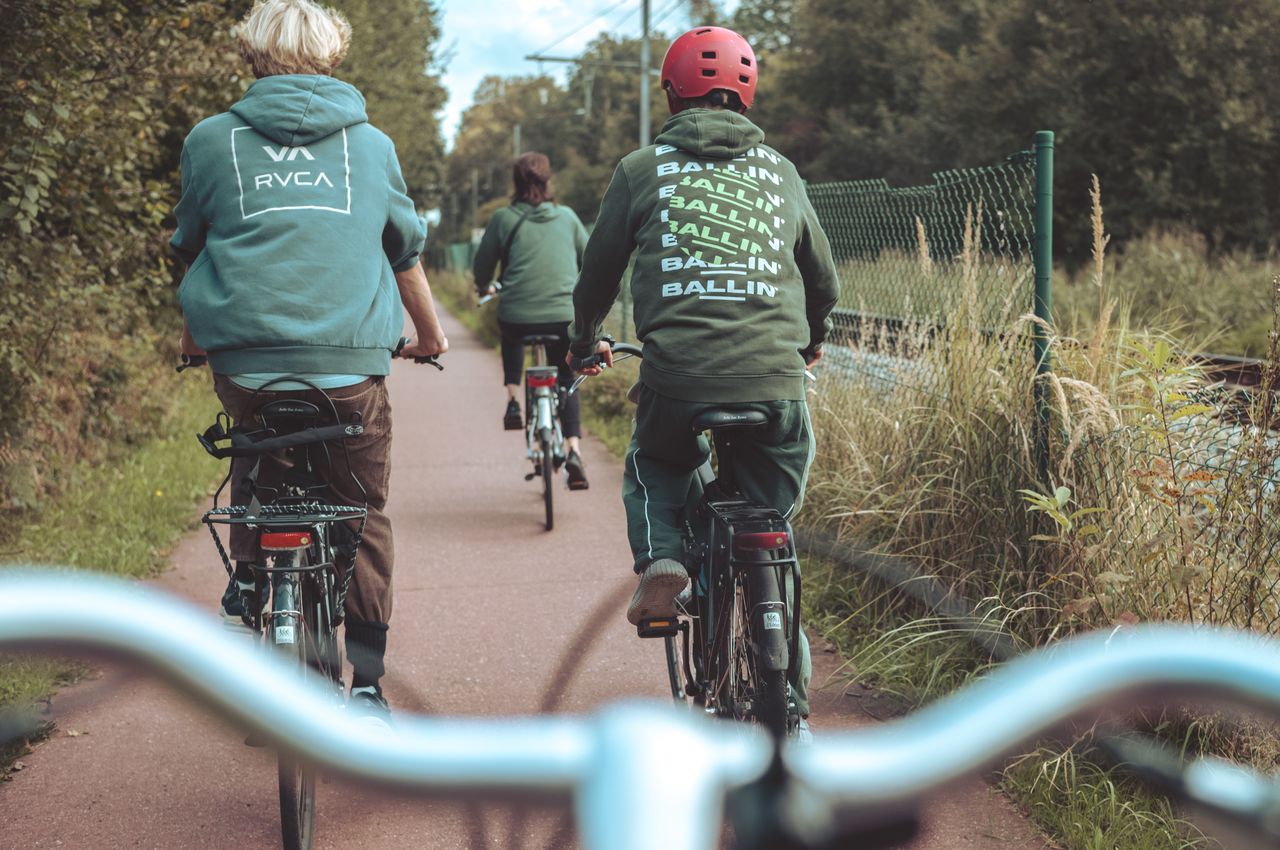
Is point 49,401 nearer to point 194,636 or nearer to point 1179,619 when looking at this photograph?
point 1179,619

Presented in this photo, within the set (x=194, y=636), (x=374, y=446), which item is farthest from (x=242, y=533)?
(x=194, y=636)

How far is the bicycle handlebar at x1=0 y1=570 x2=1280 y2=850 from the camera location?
Answer: 2.32 ft

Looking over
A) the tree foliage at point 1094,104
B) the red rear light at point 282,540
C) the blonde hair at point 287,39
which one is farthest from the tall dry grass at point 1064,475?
the tree foliage at point 1094,104

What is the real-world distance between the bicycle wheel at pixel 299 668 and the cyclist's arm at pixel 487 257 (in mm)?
5314

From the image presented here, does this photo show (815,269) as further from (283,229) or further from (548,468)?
(548,468)

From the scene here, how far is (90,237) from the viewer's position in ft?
24.1

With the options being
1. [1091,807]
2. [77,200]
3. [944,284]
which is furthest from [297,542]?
[77,200]

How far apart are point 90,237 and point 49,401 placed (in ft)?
3.40

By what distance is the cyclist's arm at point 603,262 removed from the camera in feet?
11.8

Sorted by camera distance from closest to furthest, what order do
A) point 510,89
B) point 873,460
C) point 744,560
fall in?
point 744,560
point 873,460
point 510,89

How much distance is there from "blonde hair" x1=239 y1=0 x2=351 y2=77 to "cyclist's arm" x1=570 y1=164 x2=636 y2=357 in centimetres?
88

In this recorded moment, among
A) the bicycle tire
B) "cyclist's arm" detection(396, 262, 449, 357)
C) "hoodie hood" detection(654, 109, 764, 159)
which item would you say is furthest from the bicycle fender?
"cyclist's arm" detection(396, 262, 449, 357)

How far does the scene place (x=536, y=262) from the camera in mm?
8250

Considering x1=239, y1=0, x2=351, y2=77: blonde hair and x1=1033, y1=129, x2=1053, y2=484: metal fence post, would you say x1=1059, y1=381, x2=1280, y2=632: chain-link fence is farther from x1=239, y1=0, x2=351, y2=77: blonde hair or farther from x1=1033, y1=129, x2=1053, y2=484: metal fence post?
x1=239, y1=0, x2=351, y2=77: blonde hair
